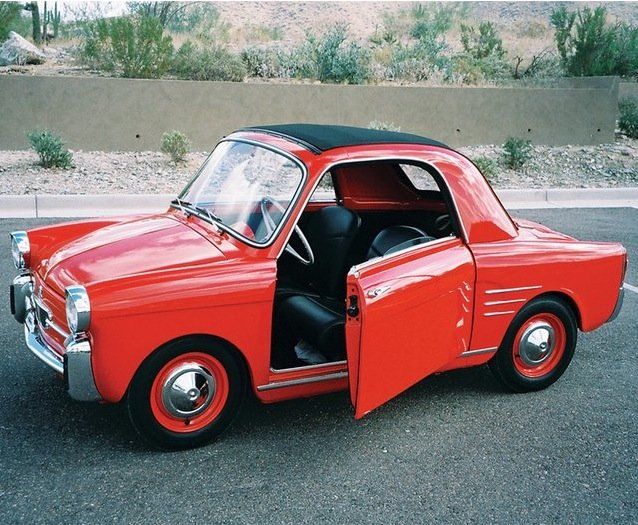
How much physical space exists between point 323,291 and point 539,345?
1363 millimetres

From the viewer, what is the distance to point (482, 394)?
4.75 metres

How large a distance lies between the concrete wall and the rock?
12.2ft

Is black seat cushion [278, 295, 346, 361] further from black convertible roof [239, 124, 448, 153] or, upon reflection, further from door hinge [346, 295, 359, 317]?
black convertible roof [239, 124, 448, 153]

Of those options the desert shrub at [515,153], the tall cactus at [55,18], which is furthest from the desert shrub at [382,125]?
the tall cactus at [55,18]

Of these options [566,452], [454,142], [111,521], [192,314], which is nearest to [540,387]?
[566,452]

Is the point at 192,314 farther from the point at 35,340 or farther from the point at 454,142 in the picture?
the point at 454,142

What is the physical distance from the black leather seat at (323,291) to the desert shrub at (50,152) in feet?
27.1

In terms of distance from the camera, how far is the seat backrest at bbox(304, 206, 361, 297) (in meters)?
4.50

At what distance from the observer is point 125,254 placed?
156 inches

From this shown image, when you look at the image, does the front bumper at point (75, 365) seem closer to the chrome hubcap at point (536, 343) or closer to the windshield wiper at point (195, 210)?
the windshield wiper at point (195, 210)

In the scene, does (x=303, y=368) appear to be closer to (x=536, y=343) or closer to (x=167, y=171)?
(x=536, y=343)

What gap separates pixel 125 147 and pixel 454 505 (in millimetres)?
11679

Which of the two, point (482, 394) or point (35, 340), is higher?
point (35, 340)

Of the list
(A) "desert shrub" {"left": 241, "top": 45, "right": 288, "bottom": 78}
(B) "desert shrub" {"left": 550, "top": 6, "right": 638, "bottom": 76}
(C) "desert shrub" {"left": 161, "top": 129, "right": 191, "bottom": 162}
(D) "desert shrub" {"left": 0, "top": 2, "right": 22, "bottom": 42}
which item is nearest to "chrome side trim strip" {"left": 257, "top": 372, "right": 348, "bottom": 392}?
(C) "desert shrub" {"left": 161, "top": 129, "right": 191, "bottom": 162}
